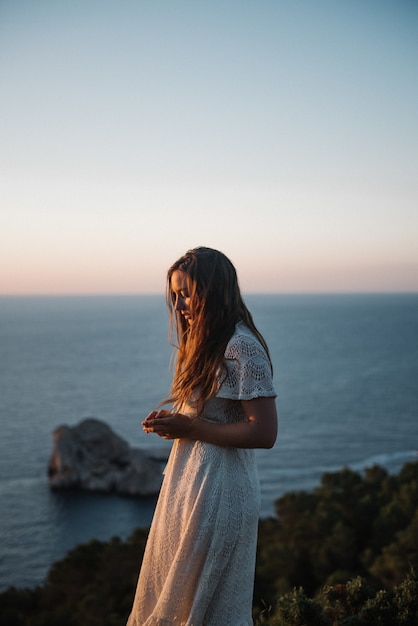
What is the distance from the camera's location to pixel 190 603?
8.21 feet

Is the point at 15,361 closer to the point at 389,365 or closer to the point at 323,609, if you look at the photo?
the point at 389,365

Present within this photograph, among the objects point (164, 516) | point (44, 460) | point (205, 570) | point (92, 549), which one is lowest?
point (44, 460)

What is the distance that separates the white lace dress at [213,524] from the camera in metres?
Answer: 2.44

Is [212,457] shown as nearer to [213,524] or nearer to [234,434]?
[234,434]

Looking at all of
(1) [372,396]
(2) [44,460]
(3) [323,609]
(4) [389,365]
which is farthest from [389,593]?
(4) [389,365]

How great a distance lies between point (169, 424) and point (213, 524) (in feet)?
1.57

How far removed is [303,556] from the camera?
46.6ft

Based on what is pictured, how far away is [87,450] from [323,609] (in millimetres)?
43552

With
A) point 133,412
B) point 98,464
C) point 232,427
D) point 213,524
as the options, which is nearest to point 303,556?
point 213,524

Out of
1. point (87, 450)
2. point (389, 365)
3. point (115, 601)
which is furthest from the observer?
point (389, 365)

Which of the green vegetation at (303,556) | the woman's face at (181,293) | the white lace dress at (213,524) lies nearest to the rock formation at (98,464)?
the green vegetation at (303,556)

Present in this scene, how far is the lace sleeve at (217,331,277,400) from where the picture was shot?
94.7 inches

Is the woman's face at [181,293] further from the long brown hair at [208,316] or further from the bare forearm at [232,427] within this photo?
the bare forearm at [232,427]

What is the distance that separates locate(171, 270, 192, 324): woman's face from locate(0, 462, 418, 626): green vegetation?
Answer: 7292 millimetres
